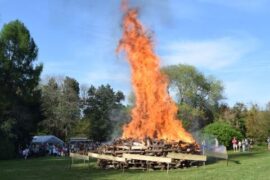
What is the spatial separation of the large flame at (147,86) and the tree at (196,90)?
5323 centimetres

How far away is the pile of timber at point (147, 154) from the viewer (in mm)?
25984

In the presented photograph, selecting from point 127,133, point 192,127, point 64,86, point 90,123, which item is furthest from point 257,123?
point 127,133

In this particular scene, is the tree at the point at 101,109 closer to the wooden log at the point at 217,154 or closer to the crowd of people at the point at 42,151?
the crowd of people at the point at 42,151

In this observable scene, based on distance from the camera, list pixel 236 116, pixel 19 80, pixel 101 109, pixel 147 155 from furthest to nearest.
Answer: pixel 101 109 < pixel 236 116 < pixel 19 80 < pixel 147 155

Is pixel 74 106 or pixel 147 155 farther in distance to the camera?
pixel 74 106

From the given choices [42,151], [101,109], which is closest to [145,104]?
[42,151]

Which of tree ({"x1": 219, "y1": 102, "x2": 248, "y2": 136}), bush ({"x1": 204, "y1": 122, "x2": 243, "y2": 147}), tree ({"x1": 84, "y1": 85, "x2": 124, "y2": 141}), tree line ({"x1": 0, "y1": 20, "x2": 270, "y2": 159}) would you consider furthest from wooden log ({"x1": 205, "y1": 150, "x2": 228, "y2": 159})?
tree ({"x1": 84, "y1": 85, "x2": 124, "y2": 141})

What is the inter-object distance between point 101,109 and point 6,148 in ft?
164

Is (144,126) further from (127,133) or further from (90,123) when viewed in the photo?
(90,123)

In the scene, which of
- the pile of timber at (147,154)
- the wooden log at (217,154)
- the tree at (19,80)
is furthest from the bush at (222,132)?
the wooden log at (217,154)

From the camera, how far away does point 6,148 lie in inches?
1991

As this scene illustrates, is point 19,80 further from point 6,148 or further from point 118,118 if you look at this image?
point 118,118

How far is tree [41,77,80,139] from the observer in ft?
278

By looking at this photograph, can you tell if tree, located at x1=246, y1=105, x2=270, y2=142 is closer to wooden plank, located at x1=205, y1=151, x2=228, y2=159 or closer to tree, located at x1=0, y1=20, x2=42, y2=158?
tree, located at x1=0, y1=20, x2=42, y2=158
